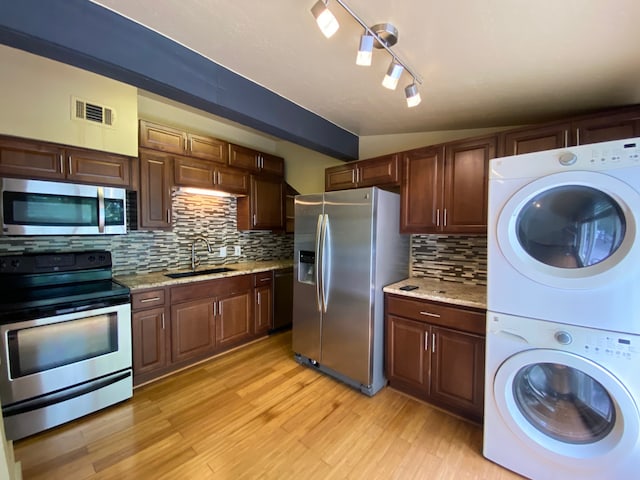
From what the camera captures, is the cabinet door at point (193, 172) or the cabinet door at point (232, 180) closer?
the cabinet door at point (193, 172)

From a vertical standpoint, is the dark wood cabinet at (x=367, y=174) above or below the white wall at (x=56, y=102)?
below

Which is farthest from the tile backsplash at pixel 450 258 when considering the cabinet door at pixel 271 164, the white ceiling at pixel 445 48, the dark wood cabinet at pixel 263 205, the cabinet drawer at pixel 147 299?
the cabinet drawer at pixel 147 299

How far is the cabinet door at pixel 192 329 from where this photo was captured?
8.32ft

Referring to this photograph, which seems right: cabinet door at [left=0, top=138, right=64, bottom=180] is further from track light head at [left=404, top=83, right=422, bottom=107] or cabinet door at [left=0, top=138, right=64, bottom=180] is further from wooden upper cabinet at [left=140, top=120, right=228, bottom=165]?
track light head at [left=404, top=83, right=422, bottom=107]

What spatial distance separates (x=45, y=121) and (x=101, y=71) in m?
0.97

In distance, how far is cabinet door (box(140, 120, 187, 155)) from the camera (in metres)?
2.51

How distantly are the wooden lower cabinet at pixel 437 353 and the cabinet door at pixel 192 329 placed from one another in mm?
1735

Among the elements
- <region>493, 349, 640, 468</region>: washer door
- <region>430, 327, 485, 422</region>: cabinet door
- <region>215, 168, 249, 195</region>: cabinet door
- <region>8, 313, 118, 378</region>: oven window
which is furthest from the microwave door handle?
<region>493, 349, 640, 468</region>: washer door

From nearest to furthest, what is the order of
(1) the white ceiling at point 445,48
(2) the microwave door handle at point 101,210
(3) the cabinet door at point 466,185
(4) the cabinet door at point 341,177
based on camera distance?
1. (1) the white ceiling at point 445,48
2. (3) the cabinet door at point 466,185
3. (2) the microwave door handle at point 101,210
4. (4) the cabinet door at point 341,177

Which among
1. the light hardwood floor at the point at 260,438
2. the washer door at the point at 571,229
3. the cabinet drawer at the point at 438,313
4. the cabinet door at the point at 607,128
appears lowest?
the light hardwood floor at the point at 260,438

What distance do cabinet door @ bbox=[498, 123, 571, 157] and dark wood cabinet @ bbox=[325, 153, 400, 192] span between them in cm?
84

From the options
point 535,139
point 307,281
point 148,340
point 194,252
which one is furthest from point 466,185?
point 148,340

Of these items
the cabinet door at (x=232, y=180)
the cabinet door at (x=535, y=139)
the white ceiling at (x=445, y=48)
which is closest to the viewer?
the white ceiling at (x=445, y=48)

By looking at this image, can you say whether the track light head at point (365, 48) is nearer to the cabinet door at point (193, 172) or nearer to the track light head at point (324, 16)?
the track light head at point (324, 16)
